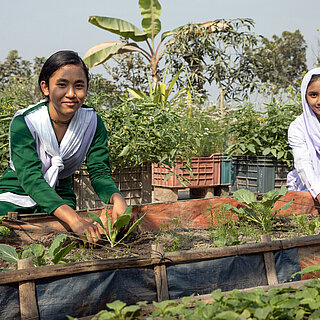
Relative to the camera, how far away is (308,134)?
3717mm

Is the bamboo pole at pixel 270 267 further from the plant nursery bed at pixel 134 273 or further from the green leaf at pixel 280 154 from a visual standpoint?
the green leaf at pixel 280 154

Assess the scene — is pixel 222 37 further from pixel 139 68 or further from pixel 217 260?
pixel 217 260

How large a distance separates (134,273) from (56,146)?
1110mm

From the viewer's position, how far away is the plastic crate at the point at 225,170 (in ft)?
21.6

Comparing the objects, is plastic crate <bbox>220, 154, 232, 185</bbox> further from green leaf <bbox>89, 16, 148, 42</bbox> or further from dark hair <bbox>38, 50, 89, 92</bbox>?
green leaf <bbox>89, 16, 148, 42</bbox>

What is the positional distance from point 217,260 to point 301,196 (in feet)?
5.99

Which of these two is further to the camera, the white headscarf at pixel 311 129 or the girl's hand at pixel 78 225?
the white headscarf at pixel 311 129

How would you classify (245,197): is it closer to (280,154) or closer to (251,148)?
(280,154)

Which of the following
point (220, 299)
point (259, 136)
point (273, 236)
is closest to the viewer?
point (220, 299)

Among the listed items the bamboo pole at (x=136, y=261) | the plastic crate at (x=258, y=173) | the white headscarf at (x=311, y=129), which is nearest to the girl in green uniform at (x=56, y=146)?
the bamboo pole at (x=136, y=261)

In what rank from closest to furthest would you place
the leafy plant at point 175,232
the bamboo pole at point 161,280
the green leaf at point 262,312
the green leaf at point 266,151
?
the green leaf at point 262,312 < the bamboo pole at point 161,280 < the leafy plant at point 175,232 < the green leaf at point 266,151

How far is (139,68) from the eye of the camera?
14984 millimetres

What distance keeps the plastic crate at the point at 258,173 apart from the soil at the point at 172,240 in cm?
282


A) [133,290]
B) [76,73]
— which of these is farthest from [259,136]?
[133,290]
